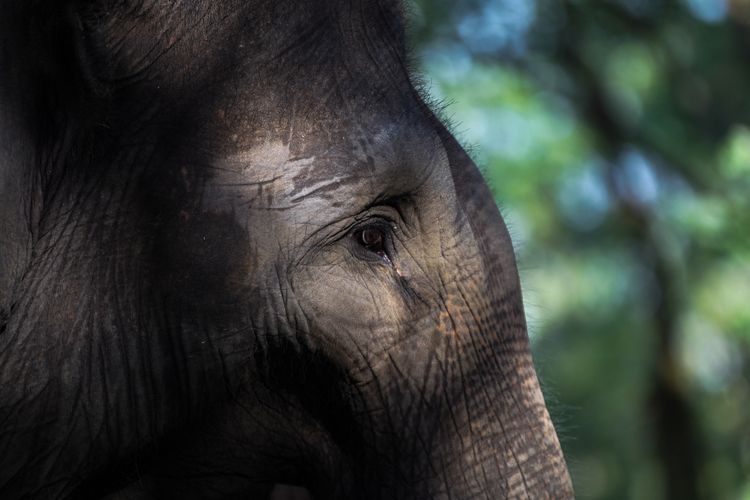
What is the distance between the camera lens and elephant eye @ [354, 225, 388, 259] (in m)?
2.99

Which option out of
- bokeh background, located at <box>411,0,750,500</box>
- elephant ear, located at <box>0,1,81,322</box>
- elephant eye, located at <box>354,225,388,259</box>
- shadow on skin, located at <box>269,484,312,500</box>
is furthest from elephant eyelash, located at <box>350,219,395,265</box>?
bokeh background, located at <box>411,0,750,500</box>

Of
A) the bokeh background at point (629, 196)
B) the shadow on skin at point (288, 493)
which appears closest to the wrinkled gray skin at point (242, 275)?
the shadow on skin at point (288, 493)

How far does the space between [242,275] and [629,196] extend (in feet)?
29.2

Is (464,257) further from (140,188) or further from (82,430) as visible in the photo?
(82,430)

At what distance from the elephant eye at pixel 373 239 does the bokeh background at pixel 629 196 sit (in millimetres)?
3024

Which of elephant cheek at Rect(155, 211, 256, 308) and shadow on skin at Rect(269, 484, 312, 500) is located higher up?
elephant cheek at Rect(155, 211, 256, 308)

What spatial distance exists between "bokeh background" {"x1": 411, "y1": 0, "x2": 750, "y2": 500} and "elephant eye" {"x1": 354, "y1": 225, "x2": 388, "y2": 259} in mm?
3024

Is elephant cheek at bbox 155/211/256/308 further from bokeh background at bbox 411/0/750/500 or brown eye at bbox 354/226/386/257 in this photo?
bokeh background at bbox 411/0/750/500

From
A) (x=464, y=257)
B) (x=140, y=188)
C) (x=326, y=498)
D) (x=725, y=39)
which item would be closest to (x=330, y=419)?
(x=326, y=498)

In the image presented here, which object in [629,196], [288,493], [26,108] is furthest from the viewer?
[629,196]

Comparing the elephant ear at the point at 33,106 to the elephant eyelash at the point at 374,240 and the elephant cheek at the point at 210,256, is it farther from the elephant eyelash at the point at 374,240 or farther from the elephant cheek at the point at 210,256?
the elephant eyelash at the point at 374,240

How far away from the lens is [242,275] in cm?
294

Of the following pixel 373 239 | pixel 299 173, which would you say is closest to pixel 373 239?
pixel 373 239

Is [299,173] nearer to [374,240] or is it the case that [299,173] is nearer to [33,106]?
[374,240]
